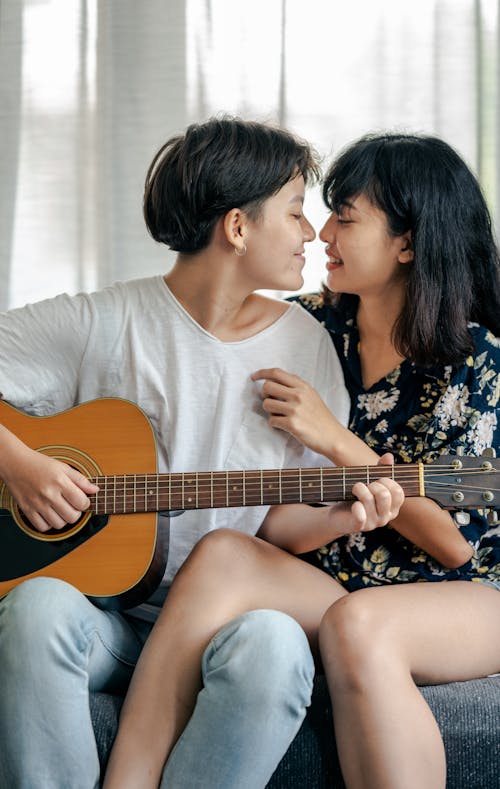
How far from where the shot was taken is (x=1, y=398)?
5.09 ft

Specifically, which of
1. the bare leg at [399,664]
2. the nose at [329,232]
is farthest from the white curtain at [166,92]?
the bare leg at [399,664]

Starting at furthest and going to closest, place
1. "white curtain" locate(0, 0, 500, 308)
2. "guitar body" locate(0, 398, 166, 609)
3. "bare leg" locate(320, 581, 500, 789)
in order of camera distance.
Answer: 1. "white curtain" locate(0, 0, 500, 308)
2. "guitar body" locate(0, 398, 166, 609)
3. "bare leg" locate(320, 581, 500, 789)

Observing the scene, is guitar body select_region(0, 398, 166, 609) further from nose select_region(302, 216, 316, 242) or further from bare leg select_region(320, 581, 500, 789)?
nose select_region(302, 216, 316, 242)

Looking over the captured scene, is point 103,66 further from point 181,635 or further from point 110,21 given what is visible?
point 181,635

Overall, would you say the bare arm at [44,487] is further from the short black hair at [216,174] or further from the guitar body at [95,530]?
the short black hair at [216,174]

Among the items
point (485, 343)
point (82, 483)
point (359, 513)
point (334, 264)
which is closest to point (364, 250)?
point (334, 264)

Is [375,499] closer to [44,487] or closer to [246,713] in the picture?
[246,713]

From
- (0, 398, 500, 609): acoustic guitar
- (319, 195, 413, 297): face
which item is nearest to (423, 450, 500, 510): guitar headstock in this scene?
(0, 398, 500, 609): acoustic guitar

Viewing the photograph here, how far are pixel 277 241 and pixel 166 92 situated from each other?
3.03ft

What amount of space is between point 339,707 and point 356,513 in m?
0.25

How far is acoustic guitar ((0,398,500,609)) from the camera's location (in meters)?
1.33

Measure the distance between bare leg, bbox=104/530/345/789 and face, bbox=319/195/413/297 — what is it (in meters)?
0.46

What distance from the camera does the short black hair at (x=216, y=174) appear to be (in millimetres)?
1546

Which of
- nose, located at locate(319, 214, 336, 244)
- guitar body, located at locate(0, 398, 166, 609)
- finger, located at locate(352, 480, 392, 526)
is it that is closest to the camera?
finger, located at locate(352, 480, 392, 526)
